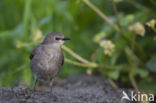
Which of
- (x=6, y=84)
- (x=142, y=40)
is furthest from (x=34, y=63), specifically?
(x=142, y=40)

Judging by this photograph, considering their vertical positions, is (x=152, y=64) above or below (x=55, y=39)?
below

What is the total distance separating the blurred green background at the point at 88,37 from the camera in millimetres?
5285

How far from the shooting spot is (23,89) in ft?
13.1

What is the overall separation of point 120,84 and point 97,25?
194 centimetres

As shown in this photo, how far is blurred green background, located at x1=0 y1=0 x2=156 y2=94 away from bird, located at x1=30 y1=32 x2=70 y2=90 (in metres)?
0.21

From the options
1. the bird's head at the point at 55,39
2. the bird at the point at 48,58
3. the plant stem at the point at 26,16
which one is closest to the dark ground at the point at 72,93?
the bird at the point at 48,58

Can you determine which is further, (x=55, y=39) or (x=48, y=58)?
(x=55, y=39)

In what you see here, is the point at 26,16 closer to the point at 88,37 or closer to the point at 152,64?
the point at 88,37

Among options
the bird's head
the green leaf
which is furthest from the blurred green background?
the bird's head

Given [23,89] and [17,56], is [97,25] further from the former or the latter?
[23,89]

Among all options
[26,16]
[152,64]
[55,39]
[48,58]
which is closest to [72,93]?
[48,58]

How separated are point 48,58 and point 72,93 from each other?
1.96 ft

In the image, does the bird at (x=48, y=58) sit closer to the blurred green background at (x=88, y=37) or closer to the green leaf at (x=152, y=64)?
the blurred green background at (x=88, y=37)

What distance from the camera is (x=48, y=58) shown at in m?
4.87
